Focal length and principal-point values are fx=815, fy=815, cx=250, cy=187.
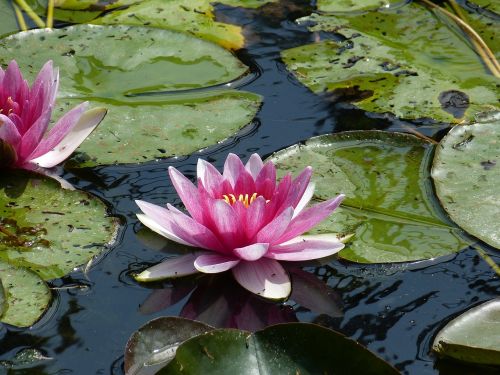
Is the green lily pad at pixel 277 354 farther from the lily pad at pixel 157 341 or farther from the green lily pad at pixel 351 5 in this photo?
the green lily pad at pixel 351 5

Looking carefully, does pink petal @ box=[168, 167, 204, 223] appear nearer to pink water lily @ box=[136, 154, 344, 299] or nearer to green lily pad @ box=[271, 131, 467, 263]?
pink water lily @ box=[136, 154, 344, 299]

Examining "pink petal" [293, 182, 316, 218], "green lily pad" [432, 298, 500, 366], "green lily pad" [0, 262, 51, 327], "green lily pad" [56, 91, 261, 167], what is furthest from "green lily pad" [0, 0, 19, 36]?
"green lily pad" [432, 298, 500, 366]

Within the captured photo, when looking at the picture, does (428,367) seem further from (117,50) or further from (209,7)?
(209,7)

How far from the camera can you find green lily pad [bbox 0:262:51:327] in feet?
7.66

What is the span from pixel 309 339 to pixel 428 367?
0.39m

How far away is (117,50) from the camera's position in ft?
12.2

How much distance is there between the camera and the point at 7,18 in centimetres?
416

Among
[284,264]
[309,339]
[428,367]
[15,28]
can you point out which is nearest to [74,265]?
[284,264]

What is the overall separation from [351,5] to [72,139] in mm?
1932

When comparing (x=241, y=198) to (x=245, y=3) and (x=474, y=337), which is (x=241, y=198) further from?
(x=245, y=3)

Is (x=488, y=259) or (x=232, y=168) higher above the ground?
(x=232, y=168)

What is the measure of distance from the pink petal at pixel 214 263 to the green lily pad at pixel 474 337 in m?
0.66

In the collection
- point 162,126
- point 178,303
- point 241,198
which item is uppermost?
point 241,198

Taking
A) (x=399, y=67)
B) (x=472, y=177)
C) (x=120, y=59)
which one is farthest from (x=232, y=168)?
(x=399, y=67)
